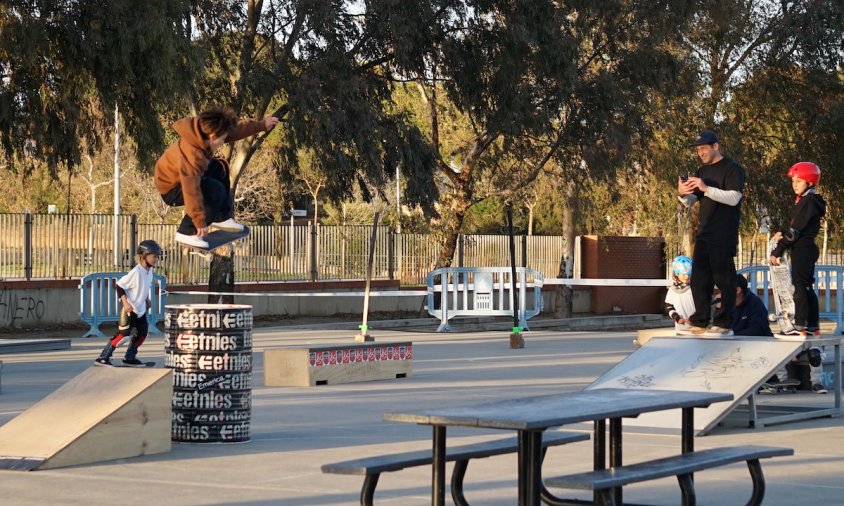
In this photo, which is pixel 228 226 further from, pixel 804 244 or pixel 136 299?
pixel 136 299

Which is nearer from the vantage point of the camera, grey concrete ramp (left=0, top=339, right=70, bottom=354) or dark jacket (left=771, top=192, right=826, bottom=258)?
dark jacket (left=771, top=192, right=826, bottom=258)

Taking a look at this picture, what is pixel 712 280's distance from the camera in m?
12.9

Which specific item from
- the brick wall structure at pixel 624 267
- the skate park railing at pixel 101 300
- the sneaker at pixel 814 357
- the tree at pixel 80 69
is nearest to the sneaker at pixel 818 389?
the sneaker at pixel 814 357

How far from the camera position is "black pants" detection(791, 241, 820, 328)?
1378cm

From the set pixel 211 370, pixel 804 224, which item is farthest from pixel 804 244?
pixel 211 370

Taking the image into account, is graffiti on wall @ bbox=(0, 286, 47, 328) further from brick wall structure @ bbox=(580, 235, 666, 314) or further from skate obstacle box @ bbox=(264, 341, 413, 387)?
brick wall structure @ bbox=(580, 235, 666, 314)

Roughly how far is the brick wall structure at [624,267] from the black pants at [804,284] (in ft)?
96.3

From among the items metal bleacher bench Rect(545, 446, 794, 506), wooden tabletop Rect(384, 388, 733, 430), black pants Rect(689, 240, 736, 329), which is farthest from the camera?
black pants Rect(689, 240, 736, 329)

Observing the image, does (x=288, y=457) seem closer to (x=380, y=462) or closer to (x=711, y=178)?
(x=380, y=462)

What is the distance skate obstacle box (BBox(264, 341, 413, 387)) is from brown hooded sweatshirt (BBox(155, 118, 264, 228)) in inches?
308

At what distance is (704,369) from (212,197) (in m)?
5.27

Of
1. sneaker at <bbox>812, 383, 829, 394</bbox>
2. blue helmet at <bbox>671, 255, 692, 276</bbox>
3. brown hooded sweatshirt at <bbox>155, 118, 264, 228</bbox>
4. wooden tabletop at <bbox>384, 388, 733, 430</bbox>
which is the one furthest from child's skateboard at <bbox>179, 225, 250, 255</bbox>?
sneaker at <bbox>812, 383, 829, 394</bbox>

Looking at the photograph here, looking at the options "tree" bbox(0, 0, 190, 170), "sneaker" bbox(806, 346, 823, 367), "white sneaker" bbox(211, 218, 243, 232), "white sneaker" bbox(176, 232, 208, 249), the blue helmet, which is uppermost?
"tree" bbox(0, 0, 190, 170)

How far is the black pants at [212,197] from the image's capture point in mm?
8930
